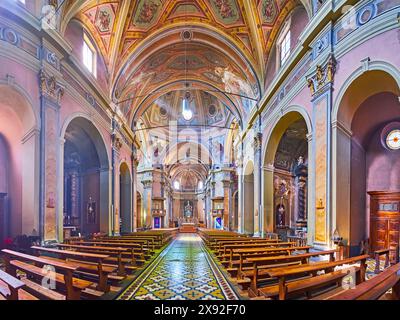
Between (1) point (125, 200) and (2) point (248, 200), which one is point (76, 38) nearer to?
(1) point (125, 200)

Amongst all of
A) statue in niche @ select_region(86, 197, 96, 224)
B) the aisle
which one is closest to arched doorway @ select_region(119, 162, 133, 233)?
statue in niche @ select_region(86, 197, 96, 224)

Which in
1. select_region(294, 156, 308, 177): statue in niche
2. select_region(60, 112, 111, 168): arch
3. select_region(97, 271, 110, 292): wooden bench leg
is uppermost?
select_region(60, 112, 111, 168): arch

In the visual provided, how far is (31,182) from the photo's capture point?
7.57 metres

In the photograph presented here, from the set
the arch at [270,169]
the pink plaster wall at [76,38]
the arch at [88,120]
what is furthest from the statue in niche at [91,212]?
the arch at [270,169]

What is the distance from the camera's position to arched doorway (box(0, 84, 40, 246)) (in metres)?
7.50

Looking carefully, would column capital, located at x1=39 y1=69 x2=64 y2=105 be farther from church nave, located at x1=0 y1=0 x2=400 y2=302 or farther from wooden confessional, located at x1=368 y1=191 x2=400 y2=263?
wooden confessional, located at x1=368 y1=191 x2=400 y2=263

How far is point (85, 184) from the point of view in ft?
47.7

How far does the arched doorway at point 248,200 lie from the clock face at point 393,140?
928 cm

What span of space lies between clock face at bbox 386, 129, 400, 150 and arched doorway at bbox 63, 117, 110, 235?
12.6 meters

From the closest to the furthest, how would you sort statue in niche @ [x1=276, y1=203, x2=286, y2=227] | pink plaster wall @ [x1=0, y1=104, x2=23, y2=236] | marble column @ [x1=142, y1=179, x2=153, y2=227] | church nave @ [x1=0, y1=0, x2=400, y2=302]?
church nave @ [x1=0, y1=0, x2=400, y2=302] → pink plaster wall @ [x1=0, y1=104, x2=23, y2=236] → statue in niche @ [x1=276, y1=203, x2=286, y2=227] → marble column @ [x1=142, y1=179, x2=153, y2=227]

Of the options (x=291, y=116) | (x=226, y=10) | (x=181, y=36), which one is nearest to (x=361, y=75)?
(x=291, y=116)

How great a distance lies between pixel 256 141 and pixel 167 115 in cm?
1613

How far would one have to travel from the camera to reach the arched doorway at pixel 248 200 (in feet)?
57.4

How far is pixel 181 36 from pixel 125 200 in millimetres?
11898
